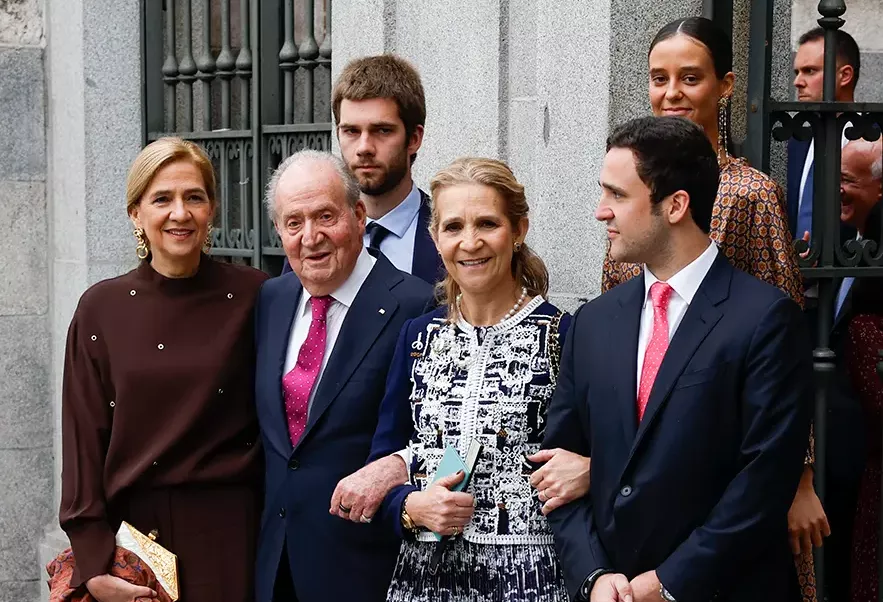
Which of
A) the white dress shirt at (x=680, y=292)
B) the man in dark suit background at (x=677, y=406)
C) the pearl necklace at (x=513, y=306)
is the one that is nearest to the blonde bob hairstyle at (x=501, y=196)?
the pearl necklace at (x=513, y=306)

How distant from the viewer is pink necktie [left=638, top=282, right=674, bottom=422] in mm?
3562

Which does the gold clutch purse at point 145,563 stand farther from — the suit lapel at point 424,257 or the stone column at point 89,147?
the stone column at point 89,147

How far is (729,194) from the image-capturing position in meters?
3.93

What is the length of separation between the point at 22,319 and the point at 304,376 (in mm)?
4442

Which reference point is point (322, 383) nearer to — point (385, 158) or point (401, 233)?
point (401, 233)

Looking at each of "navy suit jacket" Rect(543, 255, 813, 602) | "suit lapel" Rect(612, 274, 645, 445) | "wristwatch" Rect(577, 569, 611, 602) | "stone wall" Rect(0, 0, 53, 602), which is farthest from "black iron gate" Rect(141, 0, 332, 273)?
"wristwatch" Rect(577, 569, 611, 602)

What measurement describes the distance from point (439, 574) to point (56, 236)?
5085 mm

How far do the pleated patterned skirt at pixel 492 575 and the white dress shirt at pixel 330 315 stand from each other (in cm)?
70

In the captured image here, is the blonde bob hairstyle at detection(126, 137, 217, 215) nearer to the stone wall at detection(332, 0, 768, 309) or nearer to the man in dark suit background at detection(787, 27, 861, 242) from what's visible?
the stone wall at detection(332, 0, 768, 309)

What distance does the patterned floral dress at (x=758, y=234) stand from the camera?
153 inches

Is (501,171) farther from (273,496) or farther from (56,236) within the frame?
(56,236)

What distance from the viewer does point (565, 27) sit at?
4.99m

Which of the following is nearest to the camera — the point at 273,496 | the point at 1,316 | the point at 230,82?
the point at 273,496

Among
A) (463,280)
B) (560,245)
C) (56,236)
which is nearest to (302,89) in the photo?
(56,236)
